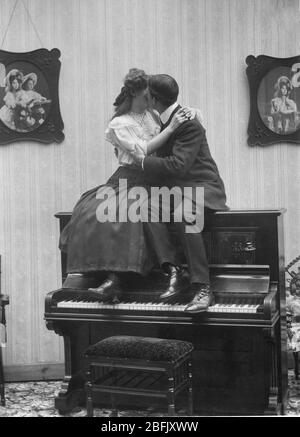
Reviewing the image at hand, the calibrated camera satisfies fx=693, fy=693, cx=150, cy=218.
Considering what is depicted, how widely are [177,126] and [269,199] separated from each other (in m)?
1.50

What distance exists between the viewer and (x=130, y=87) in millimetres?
4484

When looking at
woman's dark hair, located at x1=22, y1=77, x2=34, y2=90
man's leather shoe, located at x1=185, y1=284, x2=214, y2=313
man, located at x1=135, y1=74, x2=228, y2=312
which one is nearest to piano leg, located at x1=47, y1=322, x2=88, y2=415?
man, located at x1=135, y1=74, x2=228, y2=312

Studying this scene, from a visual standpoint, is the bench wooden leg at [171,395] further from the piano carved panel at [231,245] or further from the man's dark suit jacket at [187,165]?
the man's dark suit jacket at [187,165]

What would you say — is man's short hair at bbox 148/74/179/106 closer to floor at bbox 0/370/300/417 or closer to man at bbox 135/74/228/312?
man at bbox 135/74/228/312

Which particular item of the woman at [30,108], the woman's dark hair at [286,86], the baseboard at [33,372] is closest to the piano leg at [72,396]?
the baseboard at [33,372]

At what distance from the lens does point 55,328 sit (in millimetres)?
4535

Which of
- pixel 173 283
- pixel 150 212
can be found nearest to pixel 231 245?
pixel 173 283

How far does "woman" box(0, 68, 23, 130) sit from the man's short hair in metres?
1.41

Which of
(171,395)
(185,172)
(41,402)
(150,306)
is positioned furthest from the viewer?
(41,402)

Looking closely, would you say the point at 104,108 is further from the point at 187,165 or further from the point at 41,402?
the point at 41,402

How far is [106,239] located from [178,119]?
0.88 metres

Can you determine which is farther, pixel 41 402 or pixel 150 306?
pixel 41 402

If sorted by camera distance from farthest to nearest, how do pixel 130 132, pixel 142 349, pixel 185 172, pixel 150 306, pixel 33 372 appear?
pixel 33 372 < pixel 130 132 < pixel 185 172 < pixel 150 306 < pixel 142 349

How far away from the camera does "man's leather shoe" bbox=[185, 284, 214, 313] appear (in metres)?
4.11
